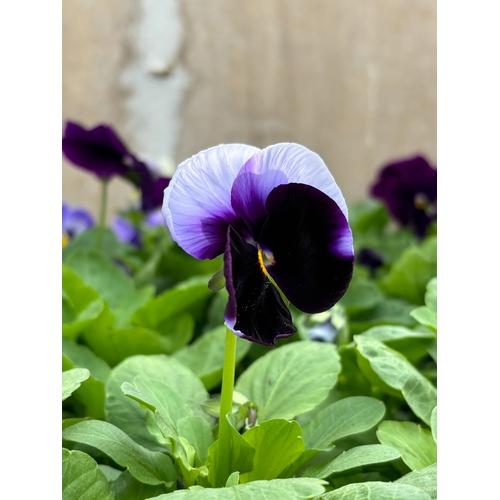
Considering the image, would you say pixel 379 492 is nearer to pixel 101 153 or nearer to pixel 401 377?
pixel 401 377

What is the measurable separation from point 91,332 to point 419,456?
16.4 inches

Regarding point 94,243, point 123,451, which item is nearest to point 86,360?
point 123,451

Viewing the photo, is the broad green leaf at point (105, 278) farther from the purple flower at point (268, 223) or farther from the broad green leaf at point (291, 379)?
the purple flower at point (268, 223)

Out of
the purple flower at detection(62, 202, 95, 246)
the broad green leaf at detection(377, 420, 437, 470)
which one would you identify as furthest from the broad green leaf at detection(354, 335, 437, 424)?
the purple flower at detection(62, 202, 95, 246)

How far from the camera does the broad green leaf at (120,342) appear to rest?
2.49ft

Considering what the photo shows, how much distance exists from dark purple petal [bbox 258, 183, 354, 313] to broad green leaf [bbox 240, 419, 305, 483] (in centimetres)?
10

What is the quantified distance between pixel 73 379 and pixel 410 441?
285 mm

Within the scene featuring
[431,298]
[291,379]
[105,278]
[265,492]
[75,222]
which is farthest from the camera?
[75,222]

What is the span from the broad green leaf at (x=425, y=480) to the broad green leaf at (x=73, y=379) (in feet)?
0.80

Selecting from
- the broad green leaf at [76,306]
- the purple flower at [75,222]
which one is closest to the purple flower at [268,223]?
the broad green leaf at [76,306]

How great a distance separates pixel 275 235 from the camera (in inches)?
16.8

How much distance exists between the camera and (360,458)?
1.55ft
